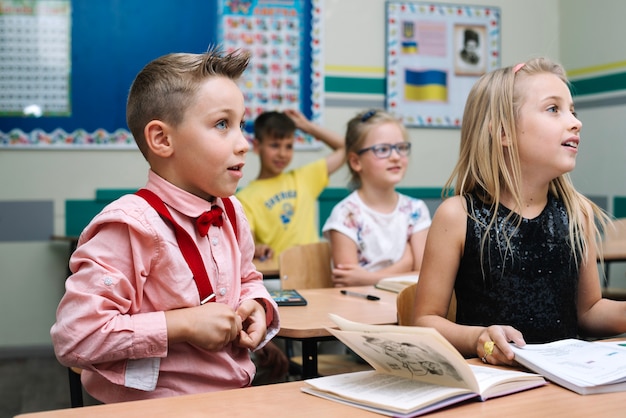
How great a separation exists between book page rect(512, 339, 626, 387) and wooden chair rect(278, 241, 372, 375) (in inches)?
46.4

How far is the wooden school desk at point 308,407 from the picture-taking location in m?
0.98

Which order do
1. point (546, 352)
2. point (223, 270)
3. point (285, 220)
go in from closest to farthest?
point (546, 352) < point (223, 270) < point (285, 220)

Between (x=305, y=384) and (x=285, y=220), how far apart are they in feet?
8.52

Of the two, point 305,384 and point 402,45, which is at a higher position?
point 402,45

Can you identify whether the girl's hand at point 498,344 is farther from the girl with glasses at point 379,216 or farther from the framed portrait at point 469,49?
the framed portrait at point 469,49

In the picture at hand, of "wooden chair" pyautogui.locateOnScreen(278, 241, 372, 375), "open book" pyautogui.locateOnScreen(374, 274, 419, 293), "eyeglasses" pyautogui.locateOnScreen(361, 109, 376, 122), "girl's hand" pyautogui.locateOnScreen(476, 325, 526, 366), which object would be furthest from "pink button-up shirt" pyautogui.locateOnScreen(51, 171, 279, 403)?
"eyeglasses" pyautogui.locateOnScreen(361, 109, 376, 122)

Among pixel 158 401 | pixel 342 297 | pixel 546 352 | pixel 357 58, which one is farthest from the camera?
pixel 357 58

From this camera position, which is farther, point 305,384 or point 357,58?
point 357,58

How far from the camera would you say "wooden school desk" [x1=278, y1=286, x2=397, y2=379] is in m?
1.69

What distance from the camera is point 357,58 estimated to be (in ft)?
15.5

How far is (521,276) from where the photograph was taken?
1.57m

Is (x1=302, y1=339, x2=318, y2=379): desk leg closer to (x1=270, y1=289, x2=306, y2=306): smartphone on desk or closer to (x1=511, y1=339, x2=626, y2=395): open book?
(x1=270, y1=289, x2=306, y2=306): smartphone on desk

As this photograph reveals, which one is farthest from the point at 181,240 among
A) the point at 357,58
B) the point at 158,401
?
the point at 357,58

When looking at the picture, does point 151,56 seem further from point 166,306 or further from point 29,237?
point 166,306
